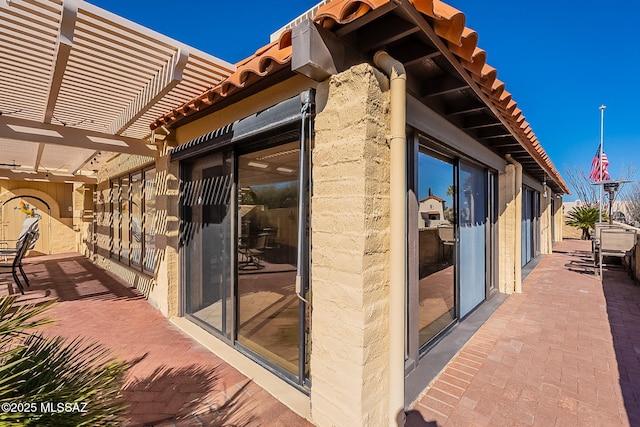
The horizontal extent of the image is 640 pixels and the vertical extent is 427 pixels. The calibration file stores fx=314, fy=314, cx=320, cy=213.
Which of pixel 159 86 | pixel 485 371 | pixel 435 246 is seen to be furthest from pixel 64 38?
pixel 485 371

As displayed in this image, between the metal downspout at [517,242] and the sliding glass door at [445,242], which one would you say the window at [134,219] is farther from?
the metal downspout at [517,242]

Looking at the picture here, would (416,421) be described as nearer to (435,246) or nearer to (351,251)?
(351,251)

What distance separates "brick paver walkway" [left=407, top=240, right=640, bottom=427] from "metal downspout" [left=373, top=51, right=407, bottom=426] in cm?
46

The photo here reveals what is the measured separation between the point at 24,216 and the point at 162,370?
47.3ft

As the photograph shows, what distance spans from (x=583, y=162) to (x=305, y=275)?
38.7m

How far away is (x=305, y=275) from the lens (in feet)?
9.93

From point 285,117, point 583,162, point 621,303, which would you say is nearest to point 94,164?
point 285,117

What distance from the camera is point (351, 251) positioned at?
7.89 ft

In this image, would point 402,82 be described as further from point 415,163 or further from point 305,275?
point 305,275

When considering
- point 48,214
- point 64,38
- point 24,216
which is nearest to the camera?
point 64,38

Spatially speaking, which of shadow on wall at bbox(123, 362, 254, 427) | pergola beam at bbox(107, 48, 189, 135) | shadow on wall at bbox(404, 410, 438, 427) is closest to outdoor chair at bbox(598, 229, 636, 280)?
shadow on wall at bbox(404, 410, 438, 427)

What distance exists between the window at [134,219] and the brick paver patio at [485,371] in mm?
1155

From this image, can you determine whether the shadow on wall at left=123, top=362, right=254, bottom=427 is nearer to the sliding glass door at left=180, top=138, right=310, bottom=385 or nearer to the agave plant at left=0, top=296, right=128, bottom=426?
the sliding glass door at left=180, top=138, right=310, bottom=385

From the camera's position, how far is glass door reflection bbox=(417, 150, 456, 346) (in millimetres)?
4020
